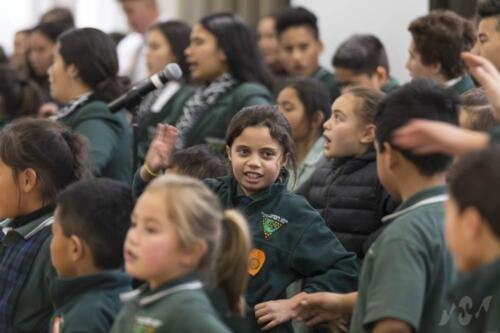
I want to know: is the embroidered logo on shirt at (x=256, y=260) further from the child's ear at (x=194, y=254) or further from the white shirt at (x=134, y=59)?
the white shirt at (x=134, y=59)

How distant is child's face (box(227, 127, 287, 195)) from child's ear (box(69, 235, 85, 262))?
0.62 metres

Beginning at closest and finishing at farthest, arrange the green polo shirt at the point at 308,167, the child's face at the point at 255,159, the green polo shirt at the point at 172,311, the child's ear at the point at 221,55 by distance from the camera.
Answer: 1. the green polo shirt at the point at 172,311
2. the child's face at the point at 255,159
3. the green polo shirt at the point at 308,167
4. the child's ear at the point at 221,55

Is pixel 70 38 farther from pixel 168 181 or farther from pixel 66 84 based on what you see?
pixel 168 181

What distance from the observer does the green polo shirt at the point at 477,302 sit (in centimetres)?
231

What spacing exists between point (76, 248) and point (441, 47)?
189cm

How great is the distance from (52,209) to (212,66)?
6.14 ft

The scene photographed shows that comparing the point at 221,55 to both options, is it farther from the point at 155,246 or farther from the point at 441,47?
the point at 155,246

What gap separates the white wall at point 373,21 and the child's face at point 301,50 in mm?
311

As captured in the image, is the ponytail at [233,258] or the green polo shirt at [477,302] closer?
the green polo shirt at [477,302]

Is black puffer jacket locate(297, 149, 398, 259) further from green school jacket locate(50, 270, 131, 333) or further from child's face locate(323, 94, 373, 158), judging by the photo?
green school jacket locate(50, 270, 131, 333)

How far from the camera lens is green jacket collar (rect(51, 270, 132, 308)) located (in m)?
2.89

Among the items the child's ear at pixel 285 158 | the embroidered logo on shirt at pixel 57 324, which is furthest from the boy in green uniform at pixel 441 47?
the embroidered logo on shirt at pixel 57 324

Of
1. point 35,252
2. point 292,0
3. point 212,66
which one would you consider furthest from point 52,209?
point 292,0

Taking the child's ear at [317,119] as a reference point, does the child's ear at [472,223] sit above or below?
above
